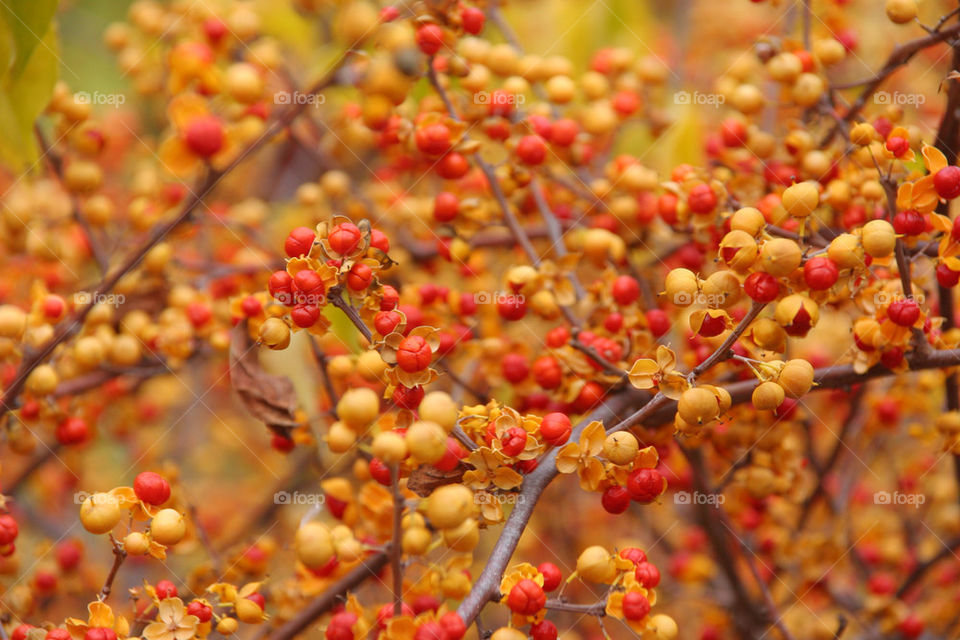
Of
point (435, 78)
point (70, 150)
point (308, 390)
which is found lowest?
point (308, 390)

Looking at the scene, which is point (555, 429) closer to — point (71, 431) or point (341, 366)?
point (341, 366)

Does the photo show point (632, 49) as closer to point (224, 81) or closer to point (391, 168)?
point (391, 168)

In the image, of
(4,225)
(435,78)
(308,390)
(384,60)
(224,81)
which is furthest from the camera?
(308,390)

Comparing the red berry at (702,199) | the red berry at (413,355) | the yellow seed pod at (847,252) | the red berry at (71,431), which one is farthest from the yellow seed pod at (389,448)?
the red berry at (71,431)

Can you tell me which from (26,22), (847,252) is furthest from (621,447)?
(26,22)

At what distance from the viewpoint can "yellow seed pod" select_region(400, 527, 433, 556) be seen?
0.76 metres

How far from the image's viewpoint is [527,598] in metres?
0.72

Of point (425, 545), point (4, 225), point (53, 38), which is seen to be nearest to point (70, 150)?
point (4, 225)

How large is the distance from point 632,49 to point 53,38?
1123 millimetres

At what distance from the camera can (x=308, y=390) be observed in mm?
1515

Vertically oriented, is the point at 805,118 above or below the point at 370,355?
above

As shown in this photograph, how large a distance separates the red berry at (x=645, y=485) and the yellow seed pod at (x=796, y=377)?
0.49 feet

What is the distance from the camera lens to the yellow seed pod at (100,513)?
78cm

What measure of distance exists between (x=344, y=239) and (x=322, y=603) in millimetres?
458
